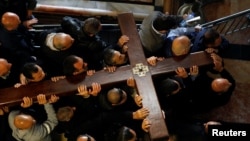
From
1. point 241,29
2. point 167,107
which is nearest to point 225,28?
point 241,29

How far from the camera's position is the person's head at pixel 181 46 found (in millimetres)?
4371

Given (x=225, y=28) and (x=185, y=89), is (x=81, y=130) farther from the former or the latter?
(x=225, y=28)

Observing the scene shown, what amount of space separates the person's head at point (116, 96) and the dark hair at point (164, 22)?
0.81 metres

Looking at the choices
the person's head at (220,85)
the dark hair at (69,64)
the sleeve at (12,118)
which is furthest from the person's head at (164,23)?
the sleeve at (12,118)

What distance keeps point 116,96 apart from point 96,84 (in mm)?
222

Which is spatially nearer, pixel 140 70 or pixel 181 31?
pixel 140 70

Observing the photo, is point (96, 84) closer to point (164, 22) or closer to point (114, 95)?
point (114, 95)

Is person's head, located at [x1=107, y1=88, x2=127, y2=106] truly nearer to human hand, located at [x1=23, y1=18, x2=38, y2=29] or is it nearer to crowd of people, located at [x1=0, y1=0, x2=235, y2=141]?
crowd of people, located at [x1=0, y1=0, x2=235, y2=141]

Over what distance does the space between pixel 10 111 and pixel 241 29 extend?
9.58 feet

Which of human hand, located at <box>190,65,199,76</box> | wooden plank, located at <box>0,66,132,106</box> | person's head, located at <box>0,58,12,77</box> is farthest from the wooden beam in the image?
human hand, located at <box>190,65,199,76</box>

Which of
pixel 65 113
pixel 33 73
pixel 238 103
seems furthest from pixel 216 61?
pixel 33 73

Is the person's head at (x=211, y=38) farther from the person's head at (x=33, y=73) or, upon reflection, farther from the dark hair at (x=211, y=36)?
the person's head at (x=33, y=73)

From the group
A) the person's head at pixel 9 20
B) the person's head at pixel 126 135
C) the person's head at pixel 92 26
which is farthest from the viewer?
the person's head at pixel 9 20

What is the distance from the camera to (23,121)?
4320 mm
